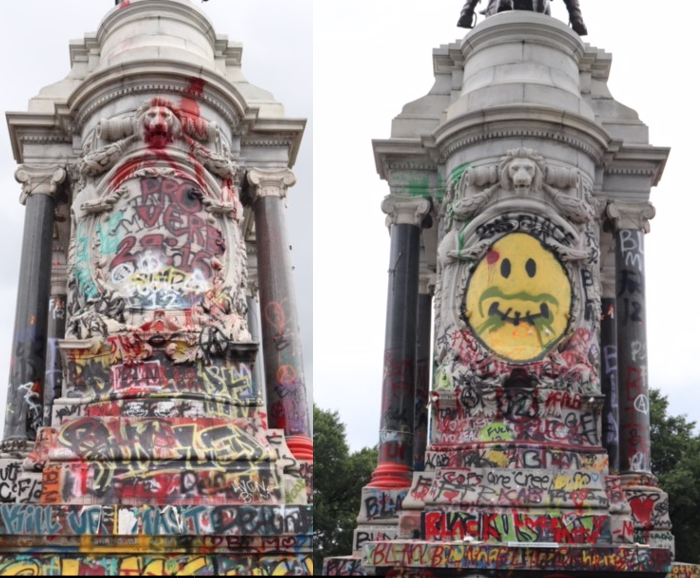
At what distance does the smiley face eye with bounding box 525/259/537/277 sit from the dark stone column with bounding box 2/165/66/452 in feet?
36.5

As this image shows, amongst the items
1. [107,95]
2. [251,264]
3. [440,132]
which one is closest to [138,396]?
[107,95]

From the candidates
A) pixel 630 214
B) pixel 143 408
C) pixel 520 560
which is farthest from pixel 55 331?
pixel 520 560

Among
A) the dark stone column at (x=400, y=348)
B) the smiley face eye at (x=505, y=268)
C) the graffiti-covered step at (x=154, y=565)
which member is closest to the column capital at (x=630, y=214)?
the smiley face eye at (x=505, y=268)

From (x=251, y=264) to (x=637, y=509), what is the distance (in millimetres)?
15319

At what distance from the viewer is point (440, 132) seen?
2956 centimetres

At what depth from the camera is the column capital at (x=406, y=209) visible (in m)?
30.8

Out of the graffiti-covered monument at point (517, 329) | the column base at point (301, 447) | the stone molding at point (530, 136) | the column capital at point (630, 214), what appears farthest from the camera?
the column capital at point (630, 214)

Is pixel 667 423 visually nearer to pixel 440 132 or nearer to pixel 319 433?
pixel 319 433

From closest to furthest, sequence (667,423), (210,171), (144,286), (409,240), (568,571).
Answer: (568,571), (144,286), (210,171), (409,240), (667,423)

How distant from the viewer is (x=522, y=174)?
91.1ft

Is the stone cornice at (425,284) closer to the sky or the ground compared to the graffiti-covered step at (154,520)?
closer to the sky

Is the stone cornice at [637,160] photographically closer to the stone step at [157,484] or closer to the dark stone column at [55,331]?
the stone step at [157,484]

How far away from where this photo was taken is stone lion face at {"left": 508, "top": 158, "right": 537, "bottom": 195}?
27.8 meters

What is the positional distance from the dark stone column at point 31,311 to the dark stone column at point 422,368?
31.5 feet
